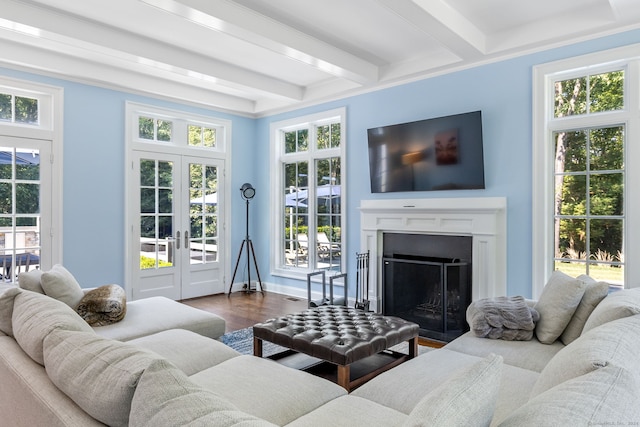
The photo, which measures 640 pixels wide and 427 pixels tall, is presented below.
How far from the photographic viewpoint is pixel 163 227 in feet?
18.4

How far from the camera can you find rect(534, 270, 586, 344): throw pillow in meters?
2.58

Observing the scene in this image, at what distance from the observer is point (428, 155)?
4.57 m

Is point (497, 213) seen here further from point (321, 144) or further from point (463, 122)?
point (321, 144)

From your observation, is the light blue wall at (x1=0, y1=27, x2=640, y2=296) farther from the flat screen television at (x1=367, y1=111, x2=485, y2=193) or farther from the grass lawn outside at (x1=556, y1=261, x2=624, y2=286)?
the grass lawn outside at (x1=556, y1=261, x2=624, y2=286)

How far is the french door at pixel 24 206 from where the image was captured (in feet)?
14.4

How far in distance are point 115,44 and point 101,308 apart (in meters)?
2.40

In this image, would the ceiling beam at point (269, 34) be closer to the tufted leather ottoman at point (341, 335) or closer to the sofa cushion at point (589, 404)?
the tufted leather ottoman at point (341, 335)

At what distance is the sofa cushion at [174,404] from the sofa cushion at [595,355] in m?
0.90

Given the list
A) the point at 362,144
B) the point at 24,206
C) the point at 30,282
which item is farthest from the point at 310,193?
the point at 30,282

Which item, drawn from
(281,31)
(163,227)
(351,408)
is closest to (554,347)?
(351,408)

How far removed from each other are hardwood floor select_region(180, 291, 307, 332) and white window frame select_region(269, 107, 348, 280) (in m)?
0.44

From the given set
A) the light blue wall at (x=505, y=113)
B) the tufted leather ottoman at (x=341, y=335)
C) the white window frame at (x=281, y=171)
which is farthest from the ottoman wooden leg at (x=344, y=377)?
the white window frame at (x=281, y=171)

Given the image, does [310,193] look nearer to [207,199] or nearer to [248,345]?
[207,199]

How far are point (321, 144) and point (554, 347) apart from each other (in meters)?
4.02
